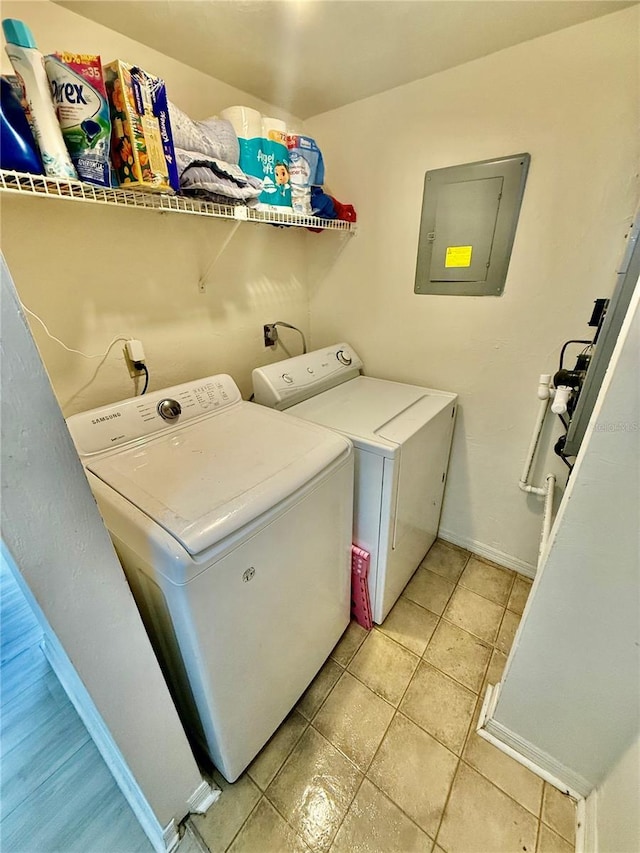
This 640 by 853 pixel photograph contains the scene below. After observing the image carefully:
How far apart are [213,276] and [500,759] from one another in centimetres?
218

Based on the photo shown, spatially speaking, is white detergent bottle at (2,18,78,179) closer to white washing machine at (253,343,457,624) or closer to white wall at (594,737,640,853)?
white washing machine at (253,343,457,624)

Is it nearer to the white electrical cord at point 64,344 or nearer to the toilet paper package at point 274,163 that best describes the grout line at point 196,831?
the white electrical cord at point 64,344

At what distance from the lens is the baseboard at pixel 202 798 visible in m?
1.05

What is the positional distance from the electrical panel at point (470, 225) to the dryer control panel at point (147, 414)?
44.4 inches

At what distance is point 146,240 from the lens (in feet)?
4.41

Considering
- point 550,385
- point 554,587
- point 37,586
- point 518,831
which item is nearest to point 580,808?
point 518,831

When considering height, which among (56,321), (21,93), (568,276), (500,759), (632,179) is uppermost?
(21,93)

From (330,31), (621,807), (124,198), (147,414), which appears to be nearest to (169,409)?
(147,414)

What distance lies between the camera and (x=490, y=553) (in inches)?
77.3

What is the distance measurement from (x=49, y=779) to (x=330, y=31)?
2675 mm

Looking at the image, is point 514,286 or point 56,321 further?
point 514,286

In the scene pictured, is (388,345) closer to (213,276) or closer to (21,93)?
(213,276)

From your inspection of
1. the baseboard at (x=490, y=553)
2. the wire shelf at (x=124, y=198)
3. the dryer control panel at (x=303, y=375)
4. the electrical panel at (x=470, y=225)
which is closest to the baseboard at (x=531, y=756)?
the baseboard at (x=490, y=553)

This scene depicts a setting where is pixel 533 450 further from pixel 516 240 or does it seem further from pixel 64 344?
pixel 64 344
